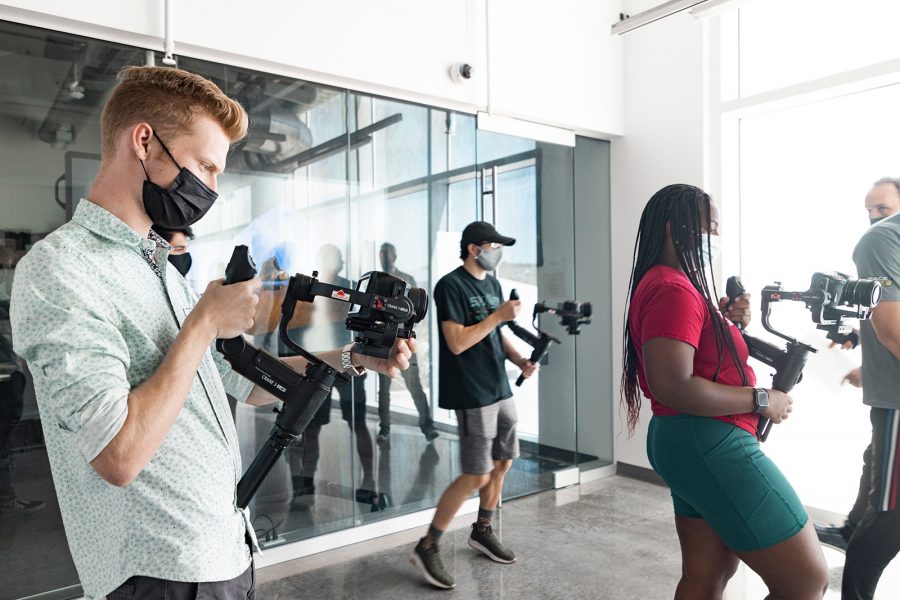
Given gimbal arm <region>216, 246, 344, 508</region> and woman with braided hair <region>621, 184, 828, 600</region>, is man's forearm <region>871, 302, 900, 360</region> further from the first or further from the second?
gimbal arm <region>216, 246, 344, 508</region>

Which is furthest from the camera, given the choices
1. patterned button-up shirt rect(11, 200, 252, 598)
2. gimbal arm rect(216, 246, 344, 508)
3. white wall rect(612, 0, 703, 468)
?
white wall rect(612, 0, 703, 468)

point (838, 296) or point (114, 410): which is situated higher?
point (838, 296)

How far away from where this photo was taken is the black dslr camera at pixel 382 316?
4.66 feet

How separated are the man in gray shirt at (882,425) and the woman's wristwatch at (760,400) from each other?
3.27 feet

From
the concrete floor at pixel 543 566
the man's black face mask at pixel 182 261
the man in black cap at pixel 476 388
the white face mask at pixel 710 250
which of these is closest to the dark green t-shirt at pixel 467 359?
the man in black cap at pixel 476 388

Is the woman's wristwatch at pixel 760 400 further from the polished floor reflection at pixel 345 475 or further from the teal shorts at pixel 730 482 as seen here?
the polished floor reflection at pixel 345 475

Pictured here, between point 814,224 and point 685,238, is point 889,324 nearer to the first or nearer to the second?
point 685,238

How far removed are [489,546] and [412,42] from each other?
8.87ft

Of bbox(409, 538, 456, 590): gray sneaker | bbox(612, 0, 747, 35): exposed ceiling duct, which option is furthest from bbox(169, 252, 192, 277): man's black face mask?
bbox(612, 0, 747, 35): exposed ceiling duct

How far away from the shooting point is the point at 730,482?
1571 millimetres

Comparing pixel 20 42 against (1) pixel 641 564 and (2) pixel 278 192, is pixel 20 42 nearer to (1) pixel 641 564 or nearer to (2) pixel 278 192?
(2) pixel 278 192

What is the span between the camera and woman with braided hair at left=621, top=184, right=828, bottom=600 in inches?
60.7

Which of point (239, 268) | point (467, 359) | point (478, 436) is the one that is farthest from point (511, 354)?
point (239, 268)

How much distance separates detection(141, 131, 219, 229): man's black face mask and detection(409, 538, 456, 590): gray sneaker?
86.5 inches
